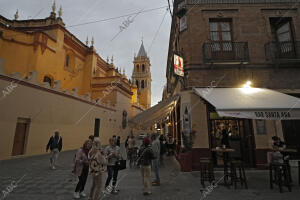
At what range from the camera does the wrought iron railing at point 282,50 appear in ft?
27.6

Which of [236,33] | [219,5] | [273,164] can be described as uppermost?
[219,5]

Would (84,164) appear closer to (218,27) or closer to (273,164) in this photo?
(273,164)

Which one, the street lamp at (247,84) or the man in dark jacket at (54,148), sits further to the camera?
the street lamp at (247,84)

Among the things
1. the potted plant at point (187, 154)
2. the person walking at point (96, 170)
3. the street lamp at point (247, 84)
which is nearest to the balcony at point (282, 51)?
the street lamp at point (247, 84)

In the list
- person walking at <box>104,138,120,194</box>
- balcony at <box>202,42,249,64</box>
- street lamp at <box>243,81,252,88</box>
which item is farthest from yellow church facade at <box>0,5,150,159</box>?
street lamp at <box>243,81,252,88</box>

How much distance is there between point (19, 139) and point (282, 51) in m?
16.8

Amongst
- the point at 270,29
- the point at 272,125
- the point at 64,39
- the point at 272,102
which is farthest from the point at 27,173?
the point at 64,39

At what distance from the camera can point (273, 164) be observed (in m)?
4.96

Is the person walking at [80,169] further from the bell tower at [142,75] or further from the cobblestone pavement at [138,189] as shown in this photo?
the bell tower at [142,75]

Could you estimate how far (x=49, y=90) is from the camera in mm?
12594

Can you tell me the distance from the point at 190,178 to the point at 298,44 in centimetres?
900

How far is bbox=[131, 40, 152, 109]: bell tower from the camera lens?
198ft

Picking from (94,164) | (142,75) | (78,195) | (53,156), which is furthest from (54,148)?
(142,75)

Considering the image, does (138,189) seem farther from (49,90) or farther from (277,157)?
(49,90)
